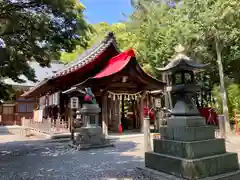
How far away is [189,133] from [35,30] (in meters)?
4.41

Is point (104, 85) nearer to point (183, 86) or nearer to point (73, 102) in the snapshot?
point (73, 102)

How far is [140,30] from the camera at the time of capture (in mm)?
16641

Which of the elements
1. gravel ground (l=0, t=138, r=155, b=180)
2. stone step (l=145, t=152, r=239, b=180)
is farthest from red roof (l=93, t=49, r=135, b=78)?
stone step (l=145, t=152, r=239, b=180)

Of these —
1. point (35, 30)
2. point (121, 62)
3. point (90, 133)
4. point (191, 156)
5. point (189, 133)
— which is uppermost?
point (121, 62)

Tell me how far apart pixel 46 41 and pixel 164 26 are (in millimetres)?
11307

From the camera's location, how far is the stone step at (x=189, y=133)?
4.36 metres

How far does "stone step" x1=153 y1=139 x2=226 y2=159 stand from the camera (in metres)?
4.21

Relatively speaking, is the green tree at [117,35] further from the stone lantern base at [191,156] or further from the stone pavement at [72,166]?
the stone lantern base at [191,156]

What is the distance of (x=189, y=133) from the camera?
4.36 m

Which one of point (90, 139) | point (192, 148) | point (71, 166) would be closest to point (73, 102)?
point (90, 139)

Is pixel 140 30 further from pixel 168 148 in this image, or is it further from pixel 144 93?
pixel 168 148

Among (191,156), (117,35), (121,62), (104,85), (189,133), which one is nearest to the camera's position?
(191,156)

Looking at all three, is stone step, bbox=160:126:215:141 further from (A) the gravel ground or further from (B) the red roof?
(B) the red roof

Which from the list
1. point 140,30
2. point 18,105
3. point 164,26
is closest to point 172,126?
point 164,26
